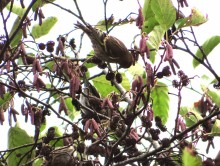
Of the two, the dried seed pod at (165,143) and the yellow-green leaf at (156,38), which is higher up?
the yellow-green leaf at (156,38)

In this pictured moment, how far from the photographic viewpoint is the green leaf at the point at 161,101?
206 centimetres

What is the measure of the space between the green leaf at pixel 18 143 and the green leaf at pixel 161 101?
0.55 meters

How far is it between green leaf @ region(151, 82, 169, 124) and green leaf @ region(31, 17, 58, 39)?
20.6 inches

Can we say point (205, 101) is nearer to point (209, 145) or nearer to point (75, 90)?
point (209, 145)

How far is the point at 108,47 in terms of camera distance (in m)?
1.47

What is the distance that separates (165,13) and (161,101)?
69cm

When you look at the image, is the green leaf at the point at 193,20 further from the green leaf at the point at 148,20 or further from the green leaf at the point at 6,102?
the green leaf at the point at 6,102

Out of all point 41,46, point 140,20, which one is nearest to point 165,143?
point 140,20

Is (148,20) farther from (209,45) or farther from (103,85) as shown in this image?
(103,85)

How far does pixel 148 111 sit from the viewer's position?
1571mm

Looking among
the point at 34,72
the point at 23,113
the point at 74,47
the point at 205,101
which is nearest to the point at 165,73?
the point at 205,101

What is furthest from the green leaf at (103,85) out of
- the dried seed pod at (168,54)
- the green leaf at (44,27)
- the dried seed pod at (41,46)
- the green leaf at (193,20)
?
the dried seed pod at (168,54)

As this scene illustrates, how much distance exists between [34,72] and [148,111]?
1.33 ft

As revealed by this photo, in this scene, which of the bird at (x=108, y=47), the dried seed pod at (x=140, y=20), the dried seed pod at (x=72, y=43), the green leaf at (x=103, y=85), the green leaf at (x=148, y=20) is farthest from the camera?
the green leaf at (x=103, y=85)
